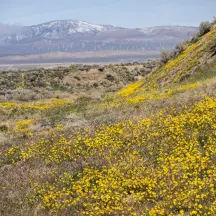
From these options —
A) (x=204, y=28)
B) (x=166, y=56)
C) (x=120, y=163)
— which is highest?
(x=204, y=28)

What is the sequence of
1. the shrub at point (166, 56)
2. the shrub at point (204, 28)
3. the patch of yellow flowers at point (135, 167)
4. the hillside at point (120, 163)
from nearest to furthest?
the patch of yellow flowers at point (135, 167) → the hillside at point (120, 163) → the shrub at point (204, 28) → the shrub at point (166, 56)

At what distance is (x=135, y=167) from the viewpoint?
8.26 m

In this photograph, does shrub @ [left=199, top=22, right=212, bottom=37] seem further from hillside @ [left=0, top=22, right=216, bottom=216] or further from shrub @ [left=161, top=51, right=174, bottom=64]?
hillside @ [left=0, top=22, right=216, bottom=216]

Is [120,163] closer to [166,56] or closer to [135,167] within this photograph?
[135,167]

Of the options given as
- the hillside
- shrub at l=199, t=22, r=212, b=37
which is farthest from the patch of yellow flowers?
shrub at l=199, t=22, r=212, b=37

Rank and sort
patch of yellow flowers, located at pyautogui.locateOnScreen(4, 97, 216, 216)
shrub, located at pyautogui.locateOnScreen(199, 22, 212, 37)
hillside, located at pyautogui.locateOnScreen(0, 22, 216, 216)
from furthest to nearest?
1. shrub, located at pyautogui.locateOnScreen(199, 22, 212, 37)
2. hillside, located at pyautogui.locateOnScreen(0, 22, 216, 216)
3. patch of yellow flowers, located at pyautogui.locateOnScreen(4, 97, 216, 216)

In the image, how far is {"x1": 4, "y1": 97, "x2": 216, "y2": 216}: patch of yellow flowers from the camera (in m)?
6.98

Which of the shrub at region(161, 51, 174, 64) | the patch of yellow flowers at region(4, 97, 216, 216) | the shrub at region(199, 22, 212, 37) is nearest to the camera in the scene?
the patch of yellow flowers at region(4, 97, 216, 216)

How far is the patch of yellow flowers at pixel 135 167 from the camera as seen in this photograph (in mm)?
6980

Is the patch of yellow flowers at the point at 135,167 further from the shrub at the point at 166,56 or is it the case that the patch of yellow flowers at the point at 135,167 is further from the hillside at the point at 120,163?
the shrub at the point at 166,56

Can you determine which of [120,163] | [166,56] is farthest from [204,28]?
[120,163]

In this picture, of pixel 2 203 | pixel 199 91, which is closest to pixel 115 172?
pixel 2 203

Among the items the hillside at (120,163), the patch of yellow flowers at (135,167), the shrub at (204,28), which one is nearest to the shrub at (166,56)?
the shrub at (204,28)

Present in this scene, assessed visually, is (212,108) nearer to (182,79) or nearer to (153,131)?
(153,131)
